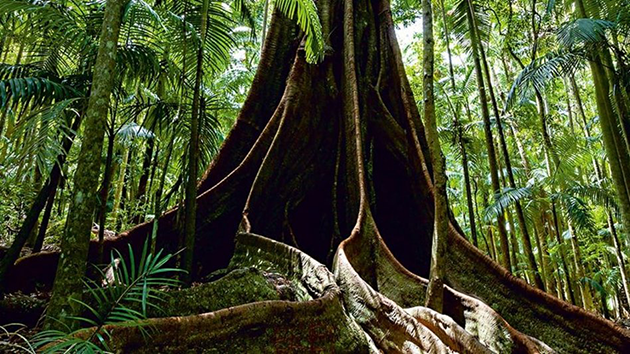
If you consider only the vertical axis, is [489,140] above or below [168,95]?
below

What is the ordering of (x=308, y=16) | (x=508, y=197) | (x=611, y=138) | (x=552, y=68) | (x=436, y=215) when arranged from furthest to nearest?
(x=508, y=197) < (x=552, y=68) < (x=611, y=138) < (x=308, y=16) < (x=436, y=215)

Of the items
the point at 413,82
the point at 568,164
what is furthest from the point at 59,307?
the point at 413,82

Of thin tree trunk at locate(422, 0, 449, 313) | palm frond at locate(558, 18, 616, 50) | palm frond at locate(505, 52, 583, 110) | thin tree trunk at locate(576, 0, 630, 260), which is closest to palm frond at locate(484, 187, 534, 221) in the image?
thin tree trunk at locate(576, 0, 630, 260)

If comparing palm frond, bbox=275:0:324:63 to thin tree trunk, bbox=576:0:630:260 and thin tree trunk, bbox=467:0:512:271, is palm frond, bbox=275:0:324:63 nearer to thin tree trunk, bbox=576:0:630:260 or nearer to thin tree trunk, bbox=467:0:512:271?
thin tree trunk, bbox=467:0:512:271

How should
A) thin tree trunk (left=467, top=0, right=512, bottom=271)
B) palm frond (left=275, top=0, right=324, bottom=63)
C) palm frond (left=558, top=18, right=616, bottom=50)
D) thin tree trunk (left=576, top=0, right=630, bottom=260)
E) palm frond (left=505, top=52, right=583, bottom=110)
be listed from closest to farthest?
palm frond (left=275, top=0, right=324, bottom=63)
palm frond (left=558, top=18, right=616, bottom=50)
thin tree trunk (left=576, top=0, right=630, bottom=260)
palm frond (left=505, top=52, right=583, bottom=110)
thin tree trunk (left=467, top=0, right=512, bottom=271)

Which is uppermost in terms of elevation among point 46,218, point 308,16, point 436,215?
point 308,16

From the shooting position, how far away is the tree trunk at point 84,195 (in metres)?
1.99

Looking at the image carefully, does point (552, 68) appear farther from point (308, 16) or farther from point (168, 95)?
point (168, 95)

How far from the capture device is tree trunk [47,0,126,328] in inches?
78.3

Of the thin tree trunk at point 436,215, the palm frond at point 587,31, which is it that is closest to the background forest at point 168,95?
the palm frond at point 587,31

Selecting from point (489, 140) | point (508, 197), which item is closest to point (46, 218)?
point (489, 140)

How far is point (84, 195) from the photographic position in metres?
2.10

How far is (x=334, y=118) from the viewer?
553cm

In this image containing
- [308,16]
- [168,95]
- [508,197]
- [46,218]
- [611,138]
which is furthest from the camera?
[168,95]
